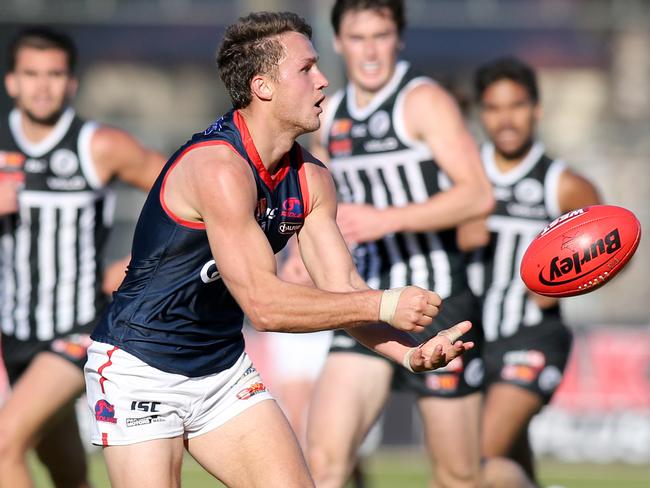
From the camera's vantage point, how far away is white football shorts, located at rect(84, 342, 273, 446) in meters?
4.44

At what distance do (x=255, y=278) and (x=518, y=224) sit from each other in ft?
10.6

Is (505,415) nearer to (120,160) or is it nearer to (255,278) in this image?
(120,160)

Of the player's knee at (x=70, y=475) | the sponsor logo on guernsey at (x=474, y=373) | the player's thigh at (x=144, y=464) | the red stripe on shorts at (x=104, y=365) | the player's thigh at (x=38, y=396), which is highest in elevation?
the red stripe on shorts at (x=104, y=365)

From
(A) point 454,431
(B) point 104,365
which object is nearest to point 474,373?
(A) point 454,431

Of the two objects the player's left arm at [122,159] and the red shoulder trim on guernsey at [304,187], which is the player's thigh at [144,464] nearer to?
the red shoulder trim on guernsey at [304,187]

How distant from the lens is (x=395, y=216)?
19.4ft

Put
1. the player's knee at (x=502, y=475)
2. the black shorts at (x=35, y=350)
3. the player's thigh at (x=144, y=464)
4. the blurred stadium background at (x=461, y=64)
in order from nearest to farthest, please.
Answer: the player's thigh at (x=144, y=464)
the player's knee at (x=502, y=475)
the black shorts at (x=35, y=350)
the blurred stadium background at (x=461, y=64)

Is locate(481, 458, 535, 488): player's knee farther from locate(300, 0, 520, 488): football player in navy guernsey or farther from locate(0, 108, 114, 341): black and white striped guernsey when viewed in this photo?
locate(0, 108, 114, 341): black and white striped guernsey

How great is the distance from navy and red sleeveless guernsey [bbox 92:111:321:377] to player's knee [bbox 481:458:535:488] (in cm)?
205

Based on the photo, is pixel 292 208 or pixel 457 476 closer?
pixel 292 208

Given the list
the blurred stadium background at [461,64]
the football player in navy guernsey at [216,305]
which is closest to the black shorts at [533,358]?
the football player in navy guernsey at [216,305]

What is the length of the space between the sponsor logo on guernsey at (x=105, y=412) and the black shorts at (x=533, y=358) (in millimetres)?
2923

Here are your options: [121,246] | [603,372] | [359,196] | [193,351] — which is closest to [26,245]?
[359,196]

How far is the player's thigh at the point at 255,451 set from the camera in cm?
442
